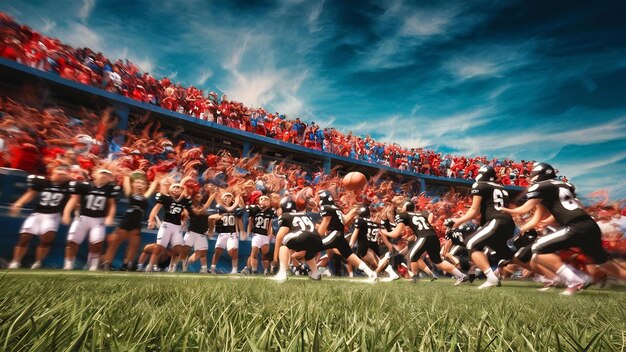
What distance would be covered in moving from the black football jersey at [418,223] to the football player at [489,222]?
53.1 inches

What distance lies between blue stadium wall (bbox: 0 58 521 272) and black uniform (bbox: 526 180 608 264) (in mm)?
8616

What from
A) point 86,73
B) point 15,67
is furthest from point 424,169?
point 15,67

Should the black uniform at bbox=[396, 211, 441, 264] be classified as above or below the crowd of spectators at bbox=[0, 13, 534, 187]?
below

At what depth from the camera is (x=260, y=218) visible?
31.7 ft

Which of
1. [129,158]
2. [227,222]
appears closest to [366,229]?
[227,222]

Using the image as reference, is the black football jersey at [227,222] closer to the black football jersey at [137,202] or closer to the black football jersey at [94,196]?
the black football jersey at [137,202]

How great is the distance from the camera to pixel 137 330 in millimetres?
976

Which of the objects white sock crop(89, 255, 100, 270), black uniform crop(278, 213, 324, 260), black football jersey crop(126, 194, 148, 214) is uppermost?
black football jersey crop(126, 194, 148, 214)

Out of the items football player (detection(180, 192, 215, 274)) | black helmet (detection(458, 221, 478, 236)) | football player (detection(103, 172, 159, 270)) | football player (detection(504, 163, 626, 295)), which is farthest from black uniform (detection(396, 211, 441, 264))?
football player (detection(103, 172, 159, 270))

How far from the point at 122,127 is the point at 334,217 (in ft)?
39.7

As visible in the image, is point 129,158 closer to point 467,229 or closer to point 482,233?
point 482,233

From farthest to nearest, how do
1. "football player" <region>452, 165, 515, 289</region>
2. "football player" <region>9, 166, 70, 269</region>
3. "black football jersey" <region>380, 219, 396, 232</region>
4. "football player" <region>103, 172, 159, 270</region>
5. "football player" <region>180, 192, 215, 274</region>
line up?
1. "black football jersey" <region>380, 219, 396, 232</region>
2. "football player" <region>180, 192, 215, 274</region>
3. "football player" <region>103, 172, 159, 270</region>
4. "football player" <region>9, 166, 70, 269</region>
5. "football player" <region>452, 165, 515, 289</region>

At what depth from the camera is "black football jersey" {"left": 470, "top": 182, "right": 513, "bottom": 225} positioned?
5.89m

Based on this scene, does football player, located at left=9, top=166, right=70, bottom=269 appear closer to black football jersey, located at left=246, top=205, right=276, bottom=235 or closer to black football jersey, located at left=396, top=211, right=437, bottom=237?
black football jersey, located at left=246, top=205, right=276, bottom=235
